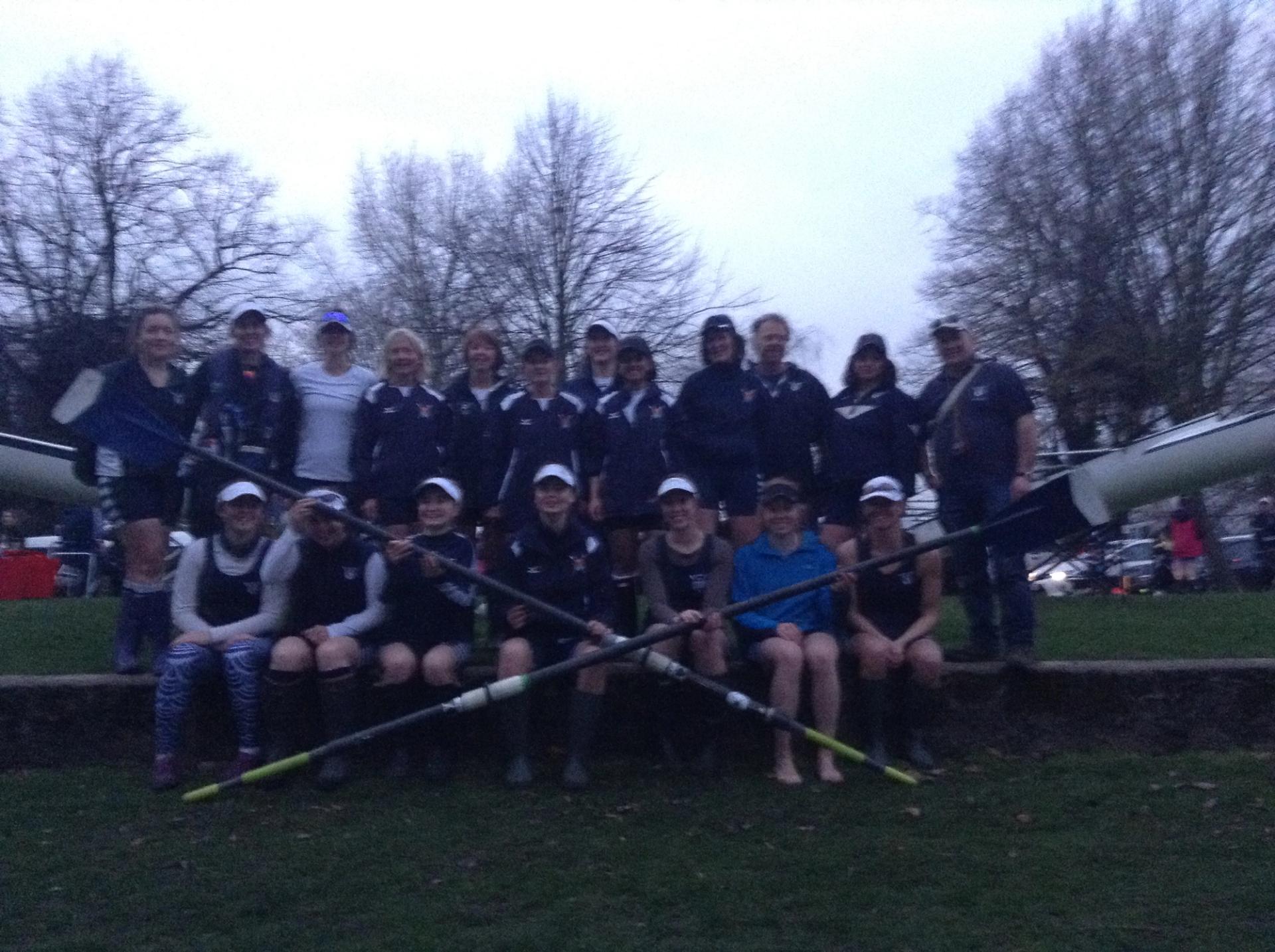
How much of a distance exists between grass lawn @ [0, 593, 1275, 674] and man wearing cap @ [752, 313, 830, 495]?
61.4 inches

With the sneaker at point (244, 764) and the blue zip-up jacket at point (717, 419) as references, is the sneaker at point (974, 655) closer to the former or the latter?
the blue zip-up jacket at point (717, 419)

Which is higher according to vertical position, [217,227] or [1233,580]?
[217,227]

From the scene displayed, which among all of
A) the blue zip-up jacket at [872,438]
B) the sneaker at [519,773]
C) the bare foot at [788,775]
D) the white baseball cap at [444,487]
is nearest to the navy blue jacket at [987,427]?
the blue zip-up jacket at [872,438]

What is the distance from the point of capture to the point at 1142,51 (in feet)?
69.9

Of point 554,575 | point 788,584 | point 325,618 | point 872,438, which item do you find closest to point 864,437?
point 872,438

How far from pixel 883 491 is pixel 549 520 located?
1556mm

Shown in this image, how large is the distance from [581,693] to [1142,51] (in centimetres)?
1889

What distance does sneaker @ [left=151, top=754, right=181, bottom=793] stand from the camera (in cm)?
604

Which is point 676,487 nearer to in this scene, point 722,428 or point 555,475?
point 555,475

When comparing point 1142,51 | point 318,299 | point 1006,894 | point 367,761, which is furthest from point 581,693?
point 318,299

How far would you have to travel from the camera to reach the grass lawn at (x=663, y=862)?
4.47 metres

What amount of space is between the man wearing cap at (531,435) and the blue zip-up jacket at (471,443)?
0.22 feet

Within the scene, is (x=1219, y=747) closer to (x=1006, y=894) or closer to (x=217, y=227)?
(x=1006, y=894)

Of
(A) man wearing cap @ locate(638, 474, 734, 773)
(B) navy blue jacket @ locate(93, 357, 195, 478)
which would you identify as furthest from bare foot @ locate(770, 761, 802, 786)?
(B) navy blue jacket @ locate(93, 357, 195, 478)
